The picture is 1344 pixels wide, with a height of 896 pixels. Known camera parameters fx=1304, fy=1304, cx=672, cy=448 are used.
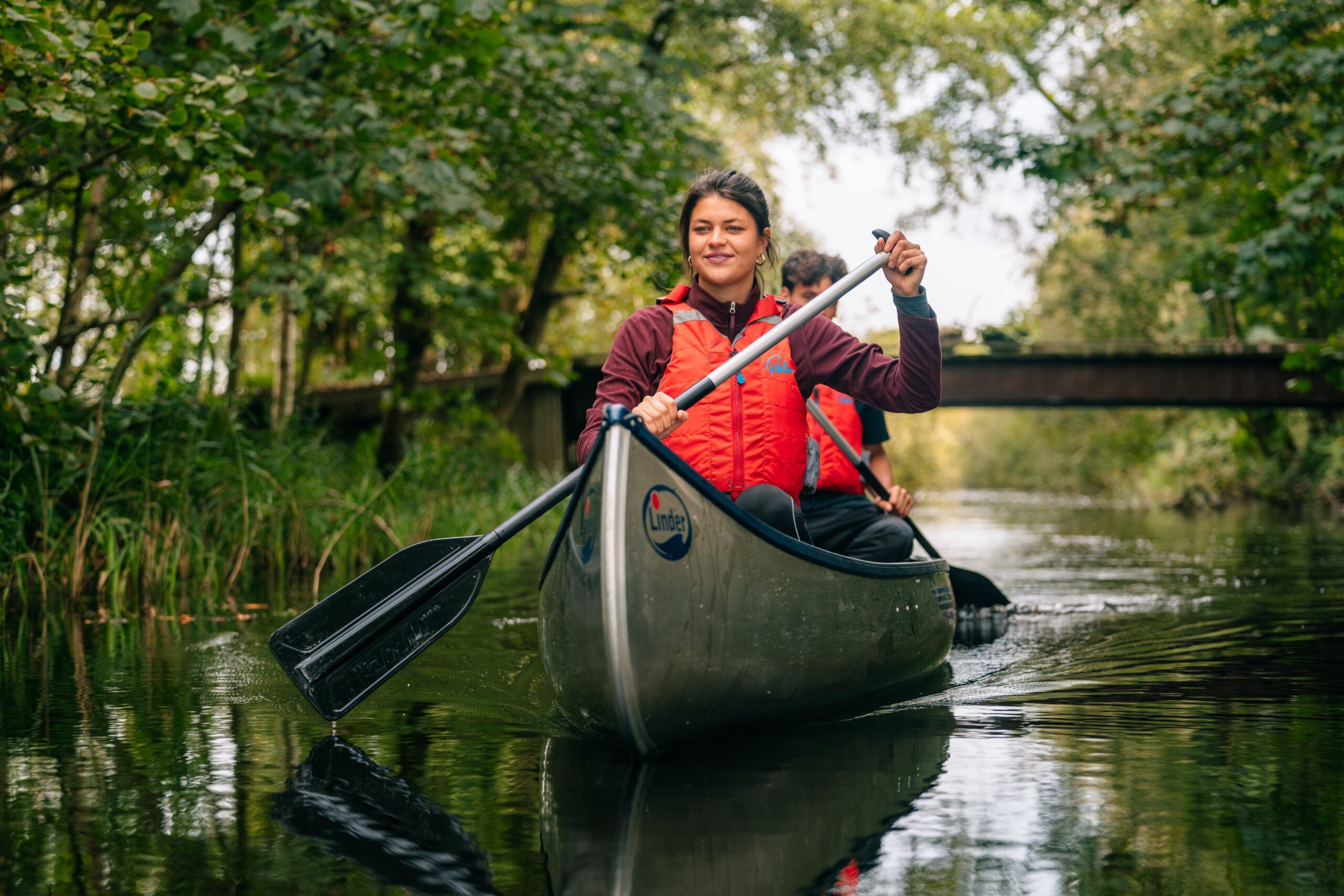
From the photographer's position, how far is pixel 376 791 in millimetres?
2676

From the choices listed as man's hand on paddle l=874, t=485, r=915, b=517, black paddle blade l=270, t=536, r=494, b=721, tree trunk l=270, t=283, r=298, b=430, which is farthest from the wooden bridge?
black paddle blade l=270, t=536, r=494, b=721

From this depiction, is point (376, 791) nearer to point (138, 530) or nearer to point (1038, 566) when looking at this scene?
point (138, 530)

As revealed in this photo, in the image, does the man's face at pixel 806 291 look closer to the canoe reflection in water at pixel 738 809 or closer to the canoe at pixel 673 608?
the canoe at pixel 673 608

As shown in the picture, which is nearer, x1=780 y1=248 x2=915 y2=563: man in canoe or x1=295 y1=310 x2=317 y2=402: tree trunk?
x1=780 y1=248 x2=915 y2=563: man in canoe

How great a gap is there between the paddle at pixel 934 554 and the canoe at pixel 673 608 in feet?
3.99

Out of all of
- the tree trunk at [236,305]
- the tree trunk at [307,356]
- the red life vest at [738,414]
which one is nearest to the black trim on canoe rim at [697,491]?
the red life vest at [738,414]

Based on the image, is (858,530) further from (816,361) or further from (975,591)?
(975,591)

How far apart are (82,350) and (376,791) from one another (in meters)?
8.64

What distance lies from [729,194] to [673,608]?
118 cm

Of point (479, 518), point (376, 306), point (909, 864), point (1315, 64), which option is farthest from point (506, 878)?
point (376, 306)

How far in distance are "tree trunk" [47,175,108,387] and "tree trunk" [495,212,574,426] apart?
5967 millimetres

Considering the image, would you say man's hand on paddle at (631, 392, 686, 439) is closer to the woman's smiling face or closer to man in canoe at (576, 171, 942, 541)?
man in canoe at (576, 171, 942, 541)

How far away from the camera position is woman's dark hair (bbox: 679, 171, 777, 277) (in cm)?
341

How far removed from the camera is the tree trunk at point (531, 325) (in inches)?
524
